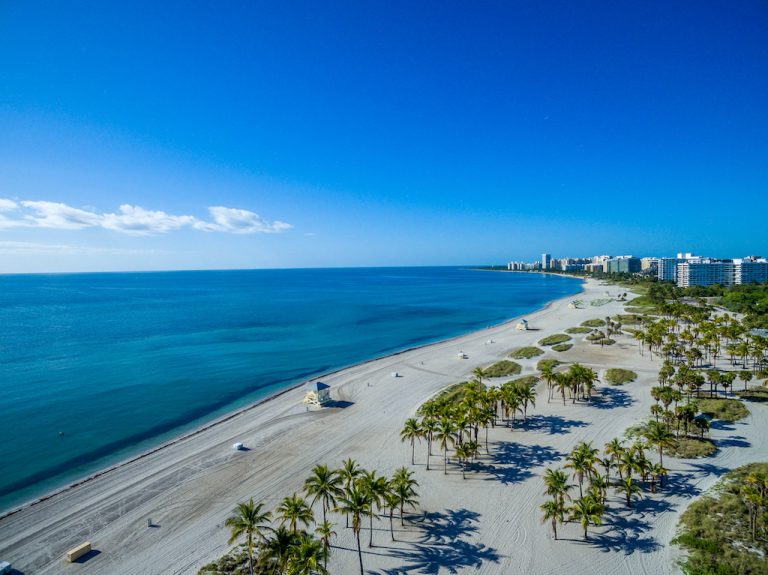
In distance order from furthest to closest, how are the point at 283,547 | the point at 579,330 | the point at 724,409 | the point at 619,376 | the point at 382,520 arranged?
the point at 579,330 < the point at 619,376 < the point at 724,409 < the point at 382,520 < the point at 283,547

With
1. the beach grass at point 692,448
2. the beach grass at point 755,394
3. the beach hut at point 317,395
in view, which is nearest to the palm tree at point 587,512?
the beach grass at point 692,448

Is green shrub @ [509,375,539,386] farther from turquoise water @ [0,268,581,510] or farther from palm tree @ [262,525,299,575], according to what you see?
palm tree @ [262,525,299,575]

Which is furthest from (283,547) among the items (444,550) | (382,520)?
(444,550)

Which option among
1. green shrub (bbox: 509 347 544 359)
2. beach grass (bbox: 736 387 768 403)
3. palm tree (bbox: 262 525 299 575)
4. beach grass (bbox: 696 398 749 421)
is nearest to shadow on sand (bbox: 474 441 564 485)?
palm tree (bbox: 262 525 299 575)

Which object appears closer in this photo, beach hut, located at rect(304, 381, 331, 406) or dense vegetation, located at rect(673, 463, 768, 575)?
dense vegetation, located at rect(673, 463, 768, 575)

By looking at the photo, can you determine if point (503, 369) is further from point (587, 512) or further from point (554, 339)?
point (587, 512)

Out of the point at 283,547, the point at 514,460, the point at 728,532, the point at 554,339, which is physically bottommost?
the point at 514,460

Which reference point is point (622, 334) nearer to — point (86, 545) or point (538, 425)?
point (538, 425)
